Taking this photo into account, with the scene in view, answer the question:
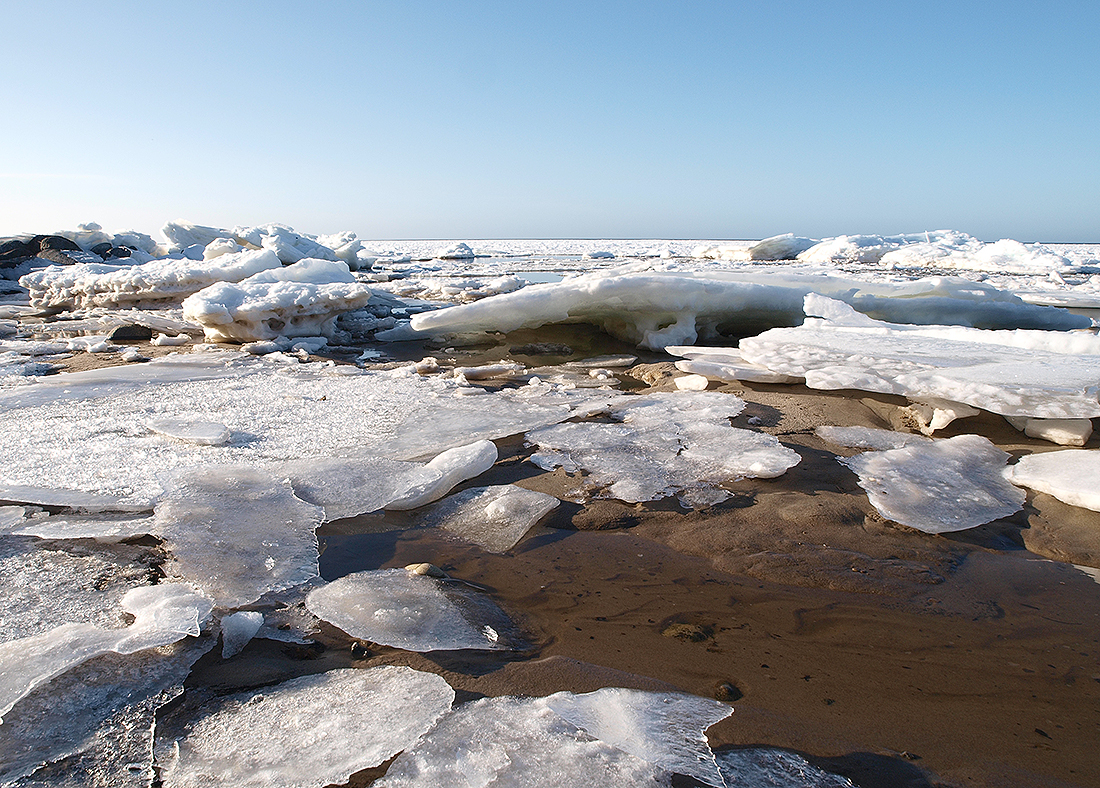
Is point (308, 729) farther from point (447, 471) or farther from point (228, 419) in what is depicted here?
point (228, 419)

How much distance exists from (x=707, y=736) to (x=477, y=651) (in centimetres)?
51

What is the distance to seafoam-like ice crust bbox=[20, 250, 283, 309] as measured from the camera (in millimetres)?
7754

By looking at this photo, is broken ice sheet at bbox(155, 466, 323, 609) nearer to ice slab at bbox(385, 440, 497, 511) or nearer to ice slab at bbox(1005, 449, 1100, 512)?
ice slab at bbox(385, 440, 497, 511)

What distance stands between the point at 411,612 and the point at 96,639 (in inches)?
25.1

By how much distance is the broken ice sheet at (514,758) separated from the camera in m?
0.95

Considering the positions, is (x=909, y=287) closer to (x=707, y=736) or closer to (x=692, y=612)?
(x=692, y=612)

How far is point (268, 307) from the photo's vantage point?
18.8ft

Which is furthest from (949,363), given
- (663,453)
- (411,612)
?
(411,612)

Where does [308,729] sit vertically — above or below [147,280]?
below

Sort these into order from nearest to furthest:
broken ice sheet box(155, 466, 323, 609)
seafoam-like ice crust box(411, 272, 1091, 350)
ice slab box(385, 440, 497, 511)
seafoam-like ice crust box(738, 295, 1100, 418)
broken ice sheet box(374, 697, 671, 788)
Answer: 1. broken ice sheet box(374, 697, 671, 788)
2. broken ice sheet box(155, 466, 323, 609)
3. ice slab box(385, 440, 497, 511)
4. seafoam-like ice crust box(738, 295, 1100, 418)
5. seafoam-like ice crust box(411, 272, 1091, 350)

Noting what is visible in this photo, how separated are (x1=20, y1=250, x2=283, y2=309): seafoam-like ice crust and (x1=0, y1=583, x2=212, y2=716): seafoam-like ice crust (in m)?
7.35

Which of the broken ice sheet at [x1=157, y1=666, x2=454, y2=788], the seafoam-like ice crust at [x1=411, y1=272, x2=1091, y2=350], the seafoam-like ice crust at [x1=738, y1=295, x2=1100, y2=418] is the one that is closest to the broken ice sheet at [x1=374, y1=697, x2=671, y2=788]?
the broken ice sheet at [x1=157, y1=666, x2=454, y2=788]

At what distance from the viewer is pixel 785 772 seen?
1.00m

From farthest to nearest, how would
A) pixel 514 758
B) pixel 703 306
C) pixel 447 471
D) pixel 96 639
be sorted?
1. pixel 703 306
2. pixel 447 471
3. pixel 96 639
4. pixel 514 758
